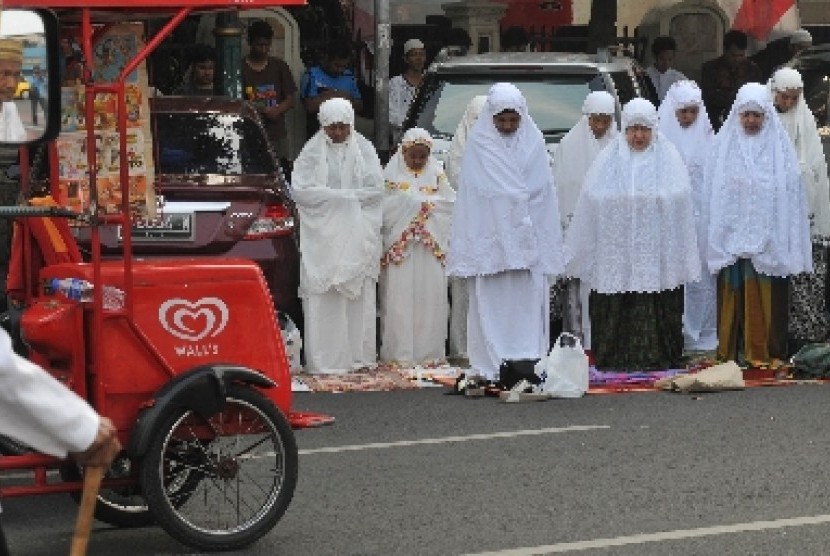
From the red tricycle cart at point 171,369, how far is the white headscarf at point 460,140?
6890 millimetres

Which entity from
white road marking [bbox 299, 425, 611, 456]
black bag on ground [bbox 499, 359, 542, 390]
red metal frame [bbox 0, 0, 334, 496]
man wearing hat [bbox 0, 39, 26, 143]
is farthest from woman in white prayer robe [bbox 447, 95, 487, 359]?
man wearing hat [bbox 0, 39, 26, 143]

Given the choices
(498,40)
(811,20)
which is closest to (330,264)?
(498,40)

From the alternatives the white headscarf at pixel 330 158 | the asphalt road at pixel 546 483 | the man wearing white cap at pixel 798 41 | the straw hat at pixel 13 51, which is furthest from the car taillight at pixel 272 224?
the man wearing white cap at pixel 798 41

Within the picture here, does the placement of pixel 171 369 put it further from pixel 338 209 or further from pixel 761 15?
pixel 761 15

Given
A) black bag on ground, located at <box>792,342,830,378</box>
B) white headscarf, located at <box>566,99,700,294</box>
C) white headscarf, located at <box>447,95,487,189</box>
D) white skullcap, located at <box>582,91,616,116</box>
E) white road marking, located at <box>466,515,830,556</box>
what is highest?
white skullcap, located at <box>582,91,616,116</box>

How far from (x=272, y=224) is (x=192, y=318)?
5528 mm

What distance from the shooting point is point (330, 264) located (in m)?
14.9

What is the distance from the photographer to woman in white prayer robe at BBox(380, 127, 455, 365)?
15203mm

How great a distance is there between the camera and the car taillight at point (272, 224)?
1415 centimetres

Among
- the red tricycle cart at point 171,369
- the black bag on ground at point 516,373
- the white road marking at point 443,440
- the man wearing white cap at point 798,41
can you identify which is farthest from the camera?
the man wearing white cap at point 798,41

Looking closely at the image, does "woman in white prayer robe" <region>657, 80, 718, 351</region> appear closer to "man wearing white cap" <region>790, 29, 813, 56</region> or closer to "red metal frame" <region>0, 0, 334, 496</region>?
"man wearing white cap" <region>790, 29, 813, 56</region>

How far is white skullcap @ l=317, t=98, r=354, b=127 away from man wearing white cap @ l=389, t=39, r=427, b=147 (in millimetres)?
3544

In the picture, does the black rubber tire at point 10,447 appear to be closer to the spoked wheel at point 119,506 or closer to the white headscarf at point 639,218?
the spoked wheel at point 119,506

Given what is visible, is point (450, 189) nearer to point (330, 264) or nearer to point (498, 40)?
point (330, 264)
